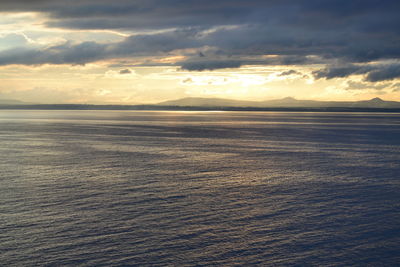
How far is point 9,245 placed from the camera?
2683 cm

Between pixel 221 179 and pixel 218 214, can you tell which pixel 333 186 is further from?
pixel 218 214

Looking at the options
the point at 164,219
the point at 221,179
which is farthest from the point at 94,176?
the point at 164,219

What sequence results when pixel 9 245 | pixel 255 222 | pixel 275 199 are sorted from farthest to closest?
pixel 275 199 < pixel 255 222 < pixel 9 245

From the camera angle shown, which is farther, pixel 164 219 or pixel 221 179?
pixel 221 179

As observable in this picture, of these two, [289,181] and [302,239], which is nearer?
[302,239]

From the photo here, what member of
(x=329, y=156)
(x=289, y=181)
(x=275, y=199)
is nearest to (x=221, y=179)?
(x=289, y=181)

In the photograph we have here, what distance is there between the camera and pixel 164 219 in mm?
32969

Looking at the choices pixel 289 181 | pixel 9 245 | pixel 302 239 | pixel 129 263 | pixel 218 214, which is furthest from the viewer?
pixel 289 181

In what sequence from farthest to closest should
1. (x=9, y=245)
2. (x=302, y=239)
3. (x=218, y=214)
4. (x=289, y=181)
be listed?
1. (x=289, y=181)
2. (x=218, y=214)
3. (x=302, y=239)
4. (x=9, y=245)

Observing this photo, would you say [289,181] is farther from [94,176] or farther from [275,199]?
[94,176]

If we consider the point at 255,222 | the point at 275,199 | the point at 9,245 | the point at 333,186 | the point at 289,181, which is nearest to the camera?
the point at 9,245

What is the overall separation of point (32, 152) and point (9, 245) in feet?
178

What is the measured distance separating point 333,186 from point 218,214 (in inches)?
728

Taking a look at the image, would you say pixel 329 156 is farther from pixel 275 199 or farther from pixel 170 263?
pixel 170 263
